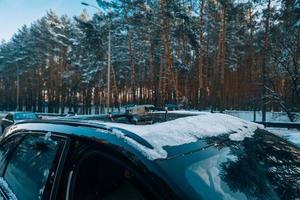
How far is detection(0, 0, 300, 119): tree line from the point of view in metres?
33.6

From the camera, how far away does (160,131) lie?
1.99 m

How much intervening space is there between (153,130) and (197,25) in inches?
1473

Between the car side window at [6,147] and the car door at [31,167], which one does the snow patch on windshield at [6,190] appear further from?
the car side window at [6,147]

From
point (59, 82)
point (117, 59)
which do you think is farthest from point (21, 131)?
point (59, 82)

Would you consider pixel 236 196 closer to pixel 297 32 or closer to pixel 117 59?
pixel 297 32

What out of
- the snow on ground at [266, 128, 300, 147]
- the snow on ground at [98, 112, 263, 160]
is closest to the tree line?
the snow on ground at [266, 128, 300, 147]

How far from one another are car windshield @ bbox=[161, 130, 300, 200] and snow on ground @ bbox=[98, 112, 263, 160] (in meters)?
0.07

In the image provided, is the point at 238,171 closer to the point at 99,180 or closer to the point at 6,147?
the point at 99,180

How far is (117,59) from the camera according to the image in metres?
53.5

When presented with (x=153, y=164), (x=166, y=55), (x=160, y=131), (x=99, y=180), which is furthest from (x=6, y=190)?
(x=166, y=55)

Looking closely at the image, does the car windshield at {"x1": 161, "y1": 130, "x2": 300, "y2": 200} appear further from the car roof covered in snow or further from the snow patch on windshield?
the snow patch on windshield

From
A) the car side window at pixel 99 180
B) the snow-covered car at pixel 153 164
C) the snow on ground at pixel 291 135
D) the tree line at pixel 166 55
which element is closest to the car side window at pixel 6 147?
the snow-covered car at pixel 153 164

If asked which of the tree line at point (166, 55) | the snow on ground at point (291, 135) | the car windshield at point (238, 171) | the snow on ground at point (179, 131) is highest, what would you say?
the tree line at point (166, 55)

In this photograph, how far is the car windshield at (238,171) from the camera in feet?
5.59
